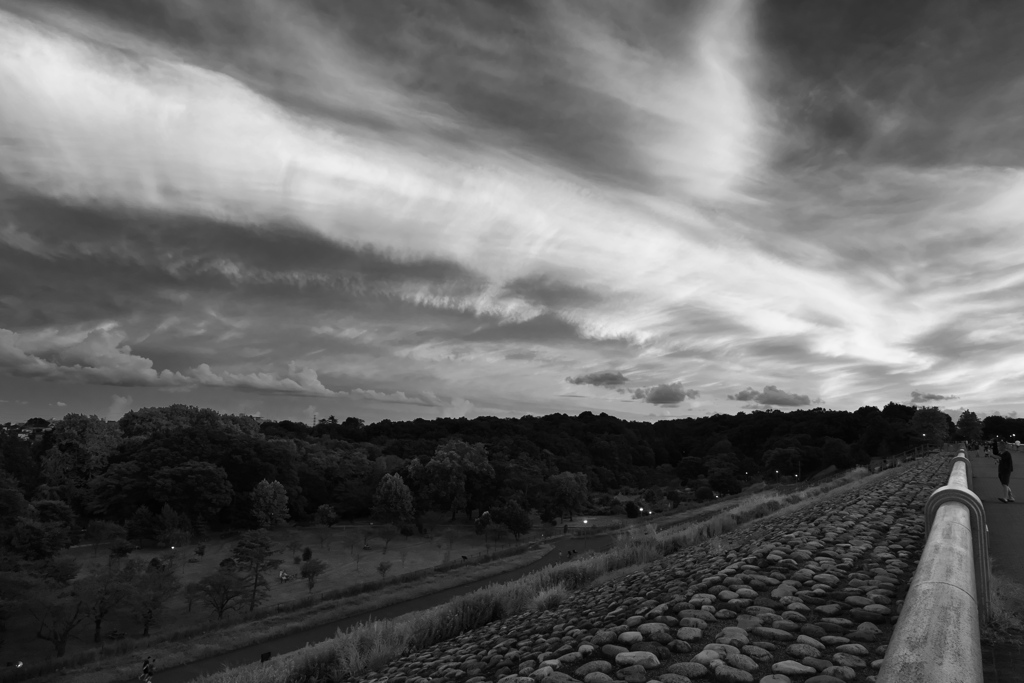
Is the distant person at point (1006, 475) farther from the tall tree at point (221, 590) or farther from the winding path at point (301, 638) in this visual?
the tall tree at point (221, 590)

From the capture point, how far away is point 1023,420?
111500mm

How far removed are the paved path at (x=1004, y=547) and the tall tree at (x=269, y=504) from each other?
56094 millimetres

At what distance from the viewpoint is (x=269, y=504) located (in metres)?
57.8

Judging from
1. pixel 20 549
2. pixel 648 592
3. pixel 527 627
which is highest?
pixel 648 592

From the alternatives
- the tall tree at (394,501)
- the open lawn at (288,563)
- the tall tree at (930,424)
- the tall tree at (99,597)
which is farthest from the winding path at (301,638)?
the tall tree at (930,424)

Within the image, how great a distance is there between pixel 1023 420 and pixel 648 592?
14202cm

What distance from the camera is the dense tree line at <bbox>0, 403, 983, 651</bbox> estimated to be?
35.7 metres

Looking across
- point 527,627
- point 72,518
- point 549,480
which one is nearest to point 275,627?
point 527,627

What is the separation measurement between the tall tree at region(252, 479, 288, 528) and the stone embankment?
A: 178 ft

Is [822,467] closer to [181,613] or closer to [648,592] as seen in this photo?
[181,613]

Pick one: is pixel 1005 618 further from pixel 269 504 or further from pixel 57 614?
pixel 269 504

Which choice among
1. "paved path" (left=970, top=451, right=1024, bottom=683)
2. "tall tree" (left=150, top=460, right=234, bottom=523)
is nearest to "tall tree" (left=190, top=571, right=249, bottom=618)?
"tall tree" (left=150, top=460, right=234, bottom=523)

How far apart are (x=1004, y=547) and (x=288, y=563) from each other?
49753 millimetres

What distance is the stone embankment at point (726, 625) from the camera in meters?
4.70
